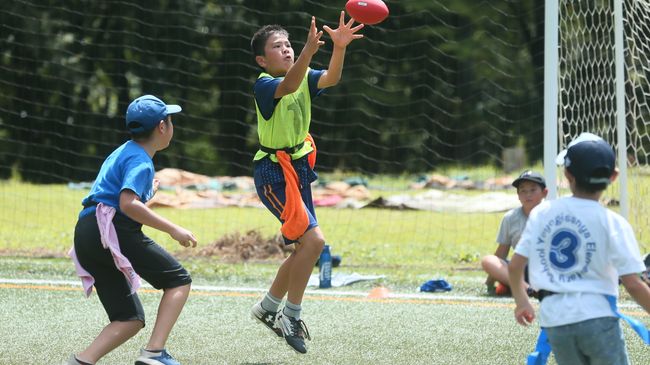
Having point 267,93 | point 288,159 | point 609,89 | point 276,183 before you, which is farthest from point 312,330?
point 609,89

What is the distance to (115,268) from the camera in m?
5.12

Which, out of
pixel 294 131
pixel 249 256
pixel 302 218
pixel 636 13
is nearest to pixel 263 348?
pixel 302 218

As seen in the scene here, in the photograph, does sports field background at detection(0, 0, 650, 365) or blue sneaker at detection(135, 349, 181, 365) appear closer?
blue sneaker at detection(135, 349, 181, 365)

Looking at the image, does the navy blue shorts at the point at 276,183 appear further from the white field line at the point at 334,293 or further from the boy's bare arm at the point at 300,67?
the white field line at the point at 334,293

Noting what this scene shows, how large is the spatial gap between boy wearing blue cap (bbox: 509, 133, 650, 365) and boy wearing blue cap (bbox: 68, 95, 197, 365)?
184cm

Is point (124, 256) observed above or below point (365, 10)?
below

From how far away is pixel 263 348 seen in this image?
6023 mm

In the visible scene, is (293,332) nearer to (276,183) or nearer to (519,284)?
(276,183)

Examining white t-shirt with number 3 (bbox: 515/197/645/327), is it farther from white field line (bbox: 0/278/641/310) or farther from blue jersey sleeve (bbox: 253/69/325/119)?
white field line (bbox: 0/278/641/310)

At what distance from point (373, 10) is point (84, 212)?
2.06 meters

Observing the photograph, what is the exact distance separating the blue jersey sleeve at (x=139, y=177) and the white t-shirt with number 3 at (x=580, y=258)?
2.03 meters

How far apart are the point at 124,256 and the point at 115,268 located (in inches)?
4.3

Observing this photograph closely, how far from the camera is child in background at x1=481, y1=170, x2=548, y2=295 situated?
7.69 m

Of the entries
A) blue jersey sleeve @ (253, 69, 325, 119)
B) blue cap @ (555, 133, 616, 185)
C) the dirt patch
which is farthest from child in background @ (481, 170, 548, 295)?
blue cap @ (555, 133, 616, 185)
